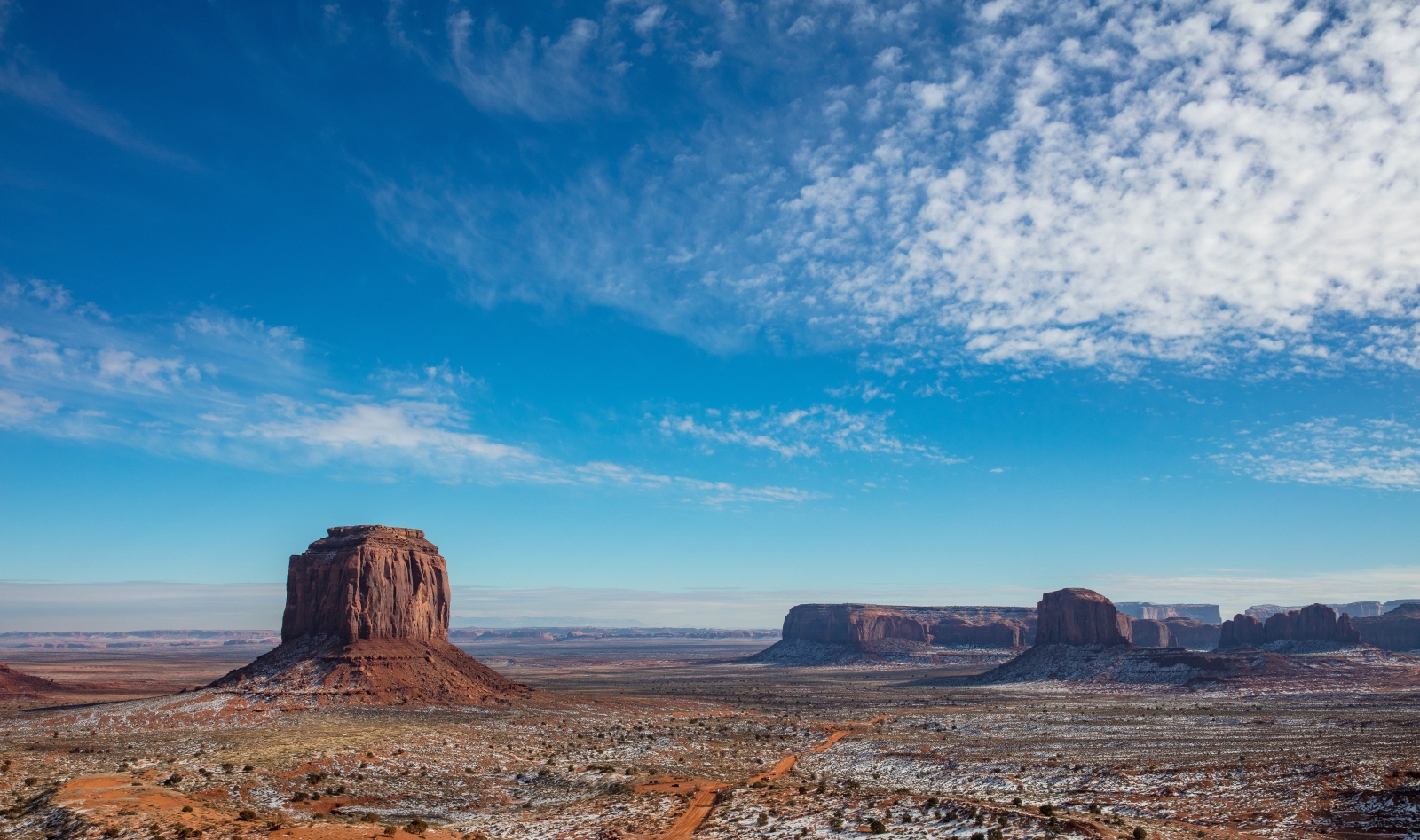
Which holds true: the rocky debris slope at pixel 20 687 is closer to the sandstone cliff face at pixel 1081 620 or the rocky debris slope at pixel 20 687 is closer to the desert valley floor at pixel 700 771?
the desert valley floor at pixel 700 771

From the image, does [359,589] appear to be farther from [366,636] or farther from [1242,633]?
[1242,633]

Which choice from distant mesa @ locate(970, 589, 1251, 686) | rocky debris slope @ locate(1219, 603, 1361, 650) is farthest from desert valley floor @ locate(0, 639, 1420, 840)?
rocky debris slope @ locate(1219, 603, 1361, 650)

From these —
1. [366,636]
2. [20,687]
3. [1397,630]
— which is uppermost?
[366,636]

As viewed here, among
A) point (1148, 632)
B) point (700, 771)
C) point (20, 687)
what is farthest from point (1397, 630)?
point (20, 687)

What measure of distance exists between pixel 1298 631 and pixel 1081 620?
48.0 meters

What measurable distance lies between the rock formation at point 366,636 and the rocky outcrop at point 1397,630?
173m

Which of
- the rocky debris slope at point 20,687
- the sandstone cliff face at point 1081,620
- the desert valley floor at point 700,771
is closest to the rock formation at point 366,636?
the desert valley floor at point 700,771

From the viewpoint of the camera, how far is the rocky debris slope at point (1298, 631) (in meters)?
129

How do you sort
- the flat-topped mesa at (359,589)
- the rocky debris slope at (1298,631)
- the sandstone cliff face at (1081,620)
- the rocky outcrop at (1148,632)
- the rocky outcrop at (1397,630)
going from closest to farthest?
1. the flat-topped mesa at (359,589)
2. the sandstone cliff face at (1081,620)
3. the rocky debris slope at (1298,631)
4. the rocky outcrop at (1397,630)
5. the rocky outcrop at (1148,632)

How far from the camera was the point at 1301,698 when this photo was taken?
80750 mm

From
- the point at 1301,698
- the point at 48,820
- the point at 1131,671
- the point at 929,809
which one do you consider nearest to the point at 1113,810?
the point at 929,809

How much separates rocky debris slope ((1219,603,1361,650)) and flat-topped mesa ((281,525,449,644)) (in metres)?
143

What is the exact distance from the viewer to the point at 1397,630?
153125 mm

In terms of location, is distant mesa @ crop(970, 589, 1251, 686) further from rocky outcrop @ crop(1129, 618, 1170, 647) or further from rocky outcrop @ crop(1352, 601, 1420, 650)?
rocky outcrop @ crop(1352, 601, 1420, 650)
